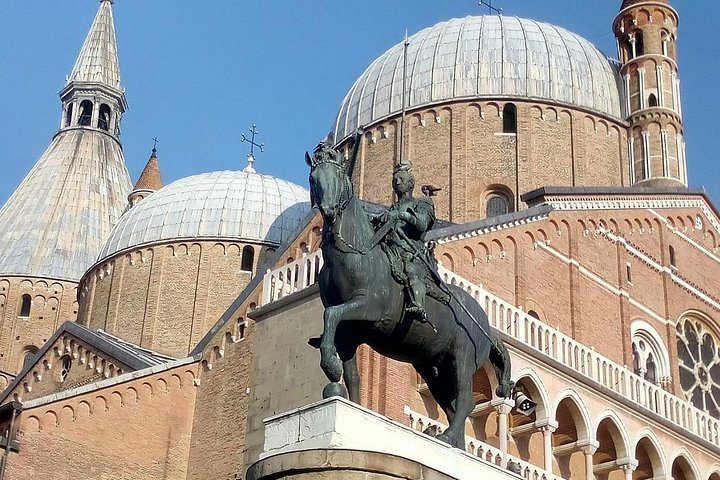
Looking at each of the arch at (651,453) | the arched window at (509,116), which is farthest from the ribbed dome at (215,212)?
the arch at (651,453)

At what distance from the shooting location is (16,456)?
1975cm

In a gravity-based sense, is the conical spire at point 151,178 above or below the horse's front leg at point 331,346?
above

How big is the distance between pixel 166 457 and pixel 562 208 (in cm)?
905

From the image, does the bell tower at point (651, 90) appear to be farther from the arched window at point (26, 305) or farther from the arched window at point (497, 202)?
the arched window at point (26, 305)

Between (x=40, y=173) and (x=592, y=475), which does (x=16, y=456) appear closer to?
(x=592, y=475)

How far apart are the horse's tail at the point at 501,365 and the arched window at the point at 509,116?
19388mm

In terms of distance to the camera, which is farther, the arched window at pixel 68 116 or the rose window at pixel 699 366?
the arched window at pixel 68 116

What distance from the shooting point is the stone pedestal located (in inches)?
338

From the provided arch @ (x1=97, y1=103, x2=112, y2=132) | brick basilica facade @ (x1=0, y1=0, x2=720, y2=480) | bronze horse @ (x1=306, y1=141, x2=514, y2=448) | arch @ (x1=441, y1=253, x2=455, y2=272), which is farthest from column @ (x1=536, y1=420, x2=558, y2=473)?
arch @ (x1=97, y1=103, x2=112, y2=132)

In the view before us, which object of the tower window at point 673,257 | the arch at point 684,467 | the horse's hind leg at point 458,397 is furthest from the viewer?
the tower window at point 673,257

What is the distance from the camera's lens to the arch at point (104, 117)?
199ft

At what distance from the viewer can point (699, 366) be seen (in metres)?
26.7

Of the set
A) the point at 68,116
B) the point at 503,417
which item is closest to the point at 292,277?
the point at 503,417

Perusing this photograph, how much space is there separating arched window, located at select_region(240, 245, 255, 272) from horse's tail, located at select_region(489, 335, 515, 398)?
20360 millimetres
